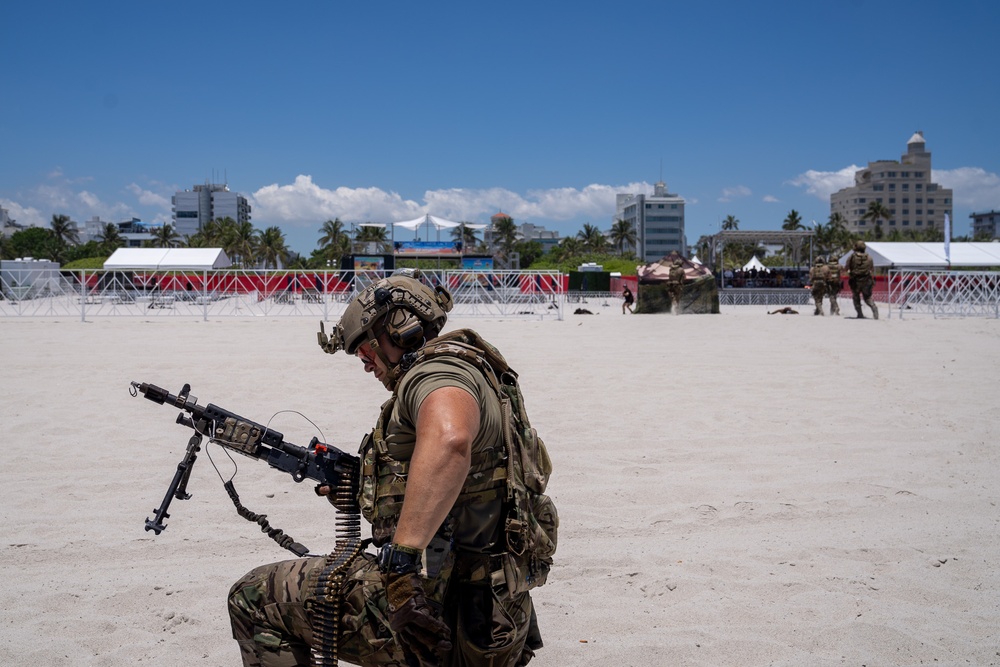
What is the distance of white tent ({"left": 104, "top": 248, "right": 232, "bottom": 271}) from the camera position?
39438mm

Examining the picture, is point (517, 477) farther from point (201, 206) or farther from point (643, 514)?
point (201, 206)

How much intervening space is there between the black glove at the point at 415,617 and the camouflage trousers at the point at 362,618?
89mm

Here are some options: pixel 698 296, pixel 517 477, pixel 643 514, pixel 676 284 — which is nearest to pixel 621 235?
pixel 698 296

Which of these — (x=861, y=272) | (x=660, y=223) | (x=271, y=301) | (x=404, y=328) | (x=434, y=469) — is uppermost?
(x=660, y=223)

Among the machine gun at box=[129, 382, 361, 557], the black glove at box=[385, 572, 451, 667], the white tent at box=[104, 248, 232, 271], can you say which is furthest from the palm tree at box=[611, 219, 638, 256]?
the black glove at box=[385, 572, 451, 667]

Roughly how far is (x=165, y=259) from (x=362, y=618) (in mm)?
42575

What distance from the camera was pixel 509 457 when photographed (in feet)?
7.53

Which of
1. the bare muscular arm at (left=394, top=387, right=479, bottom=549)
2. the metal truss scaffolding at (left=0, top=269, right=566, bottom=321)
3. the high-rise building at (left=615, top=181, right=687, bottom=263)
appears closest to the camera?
the bare muscular arm at (left=394, top=387, right=479, bottom=549)

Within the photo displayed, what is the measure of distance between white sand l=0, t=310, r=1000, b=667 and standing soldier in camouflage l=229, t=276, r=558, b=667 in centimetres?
141

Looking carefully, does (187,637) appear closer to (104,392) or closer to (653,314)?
(104,392)

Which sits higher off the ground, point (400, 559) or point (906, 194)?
point (906, 194)

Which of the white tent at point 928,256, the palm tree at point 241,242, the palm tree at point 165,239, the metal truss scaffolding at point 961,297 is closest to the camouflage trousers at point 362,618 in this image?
the metal truss scaffolding at point 961,297

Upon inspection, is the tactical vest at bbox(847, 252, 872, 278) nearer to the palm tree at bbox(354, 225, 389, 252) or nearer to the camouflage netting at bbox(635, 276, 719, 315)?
the camouflage netting at bbox(635, 276, 719, 315)

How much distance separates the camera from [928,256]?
37750 mm
